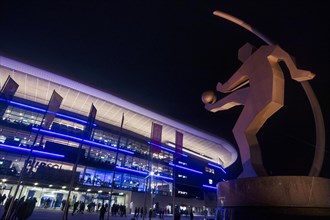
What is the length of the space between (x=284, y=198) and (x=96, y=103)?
29.2 metres

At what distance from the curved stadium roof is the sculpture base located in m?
23.2

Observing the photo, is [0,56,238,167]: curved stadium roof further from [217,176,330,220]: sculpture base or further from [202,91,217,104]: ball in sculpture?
[217,176,330,220]: sculpture base

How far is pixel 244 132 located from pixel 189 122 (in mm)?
24878

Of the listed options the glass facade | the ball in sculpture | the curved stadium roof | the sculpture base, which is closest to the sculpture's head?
the ball in sculpture

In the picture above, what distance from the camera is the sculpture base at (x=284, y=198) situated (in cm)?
607

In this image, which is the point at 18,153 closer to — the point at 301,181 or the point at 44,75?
the point at 44,75

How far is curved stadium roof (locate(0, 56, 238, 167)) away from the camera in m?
24.5

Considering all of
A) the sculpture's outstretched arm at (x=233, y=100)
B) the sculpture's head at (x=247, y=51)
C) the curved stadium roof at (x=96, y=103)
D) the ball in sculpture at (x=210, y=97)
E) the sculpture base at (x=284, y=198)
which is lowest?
the sculpture base at (x=284, y=198)

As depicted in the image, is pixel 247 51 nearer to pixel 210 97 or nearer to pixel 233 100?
pixel 233 100

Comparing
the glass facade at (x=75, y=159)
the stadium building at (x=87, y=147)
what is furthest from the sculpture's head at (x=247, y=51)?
the glass facade at (x=75, y=159)

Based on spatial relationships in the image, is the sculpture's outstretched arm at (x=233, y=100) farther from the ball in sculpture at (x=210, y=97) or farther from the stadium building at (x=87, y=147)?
the stadium building at (x=87, y=147)

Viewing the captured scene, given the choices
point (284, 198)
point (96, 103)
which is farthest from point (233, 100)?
point (96, 103)

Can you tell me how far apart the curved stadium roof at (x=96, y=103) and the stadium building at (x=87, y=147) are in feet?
0.43

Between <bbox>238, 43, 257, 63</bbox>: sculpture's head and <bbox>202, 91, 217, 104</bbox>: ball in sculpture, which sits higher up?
<bbox>238, 43, 257, 63</bbox>: sculpture's head
